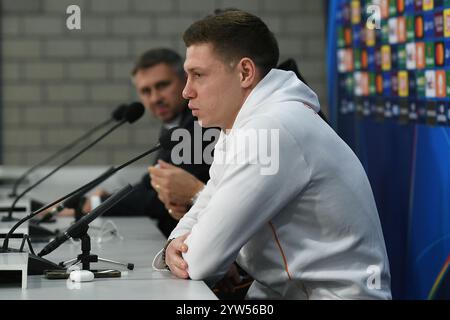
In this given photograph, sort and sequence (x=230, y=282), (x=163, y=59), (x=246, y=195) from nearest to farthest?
(x=246, y=195) → (x=230, y=282) → (x=163, y=59)

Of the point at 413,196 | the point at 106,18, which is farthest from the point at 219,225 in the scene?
the point at 106,18

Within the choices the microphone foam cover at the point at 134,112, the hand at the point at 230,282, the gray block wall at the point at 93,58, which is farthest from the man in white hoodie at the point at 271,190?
the gray block wall at the point at 93,58

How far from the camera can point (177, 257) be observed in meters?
2.05

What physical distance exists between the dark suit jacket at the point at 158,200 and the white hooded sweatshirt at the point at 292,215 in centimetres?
88

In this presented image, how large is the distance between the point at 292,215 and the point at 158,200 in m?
1.53

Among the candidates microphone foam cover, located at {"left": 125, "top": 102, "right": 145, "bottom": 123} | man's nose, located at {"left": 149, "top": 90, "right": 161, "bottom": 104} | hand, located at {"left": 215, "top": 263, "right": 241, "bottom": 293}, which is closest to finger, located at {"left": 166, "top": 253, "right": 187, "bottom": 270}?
hand, located at {"left": 215, "top": 263, "right": 241, "bottom": 293}

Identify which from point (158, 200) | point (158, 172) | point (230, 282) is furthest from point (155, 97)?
point (230, 282)

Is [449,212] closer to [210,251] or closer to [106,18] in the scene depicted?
[210,251]

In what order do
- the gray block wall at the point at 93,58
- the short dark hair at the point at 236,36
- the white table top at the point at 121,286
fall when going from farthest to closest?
the gray block wall at the point at 93,58 < the short dark hair at the point at 236,36 < the white table top at the point at 121,286

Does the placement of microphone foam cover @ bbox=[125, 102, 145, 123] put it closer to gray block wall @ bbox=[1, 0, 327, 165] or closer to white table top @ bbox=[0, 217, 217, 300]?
white table top @ bbox=[0, 217, 217, 300]

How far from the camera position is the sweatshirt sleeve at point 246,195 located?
1.88m

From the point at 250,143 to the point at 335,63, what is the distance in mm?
2379

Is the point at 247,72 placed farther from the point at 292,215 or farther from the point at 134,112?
the point at 134,112

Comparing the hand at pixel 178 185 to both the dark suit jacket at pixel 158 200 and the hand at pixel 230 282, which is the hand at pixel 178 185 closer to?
the dark suit jacket at pixel 158 200
